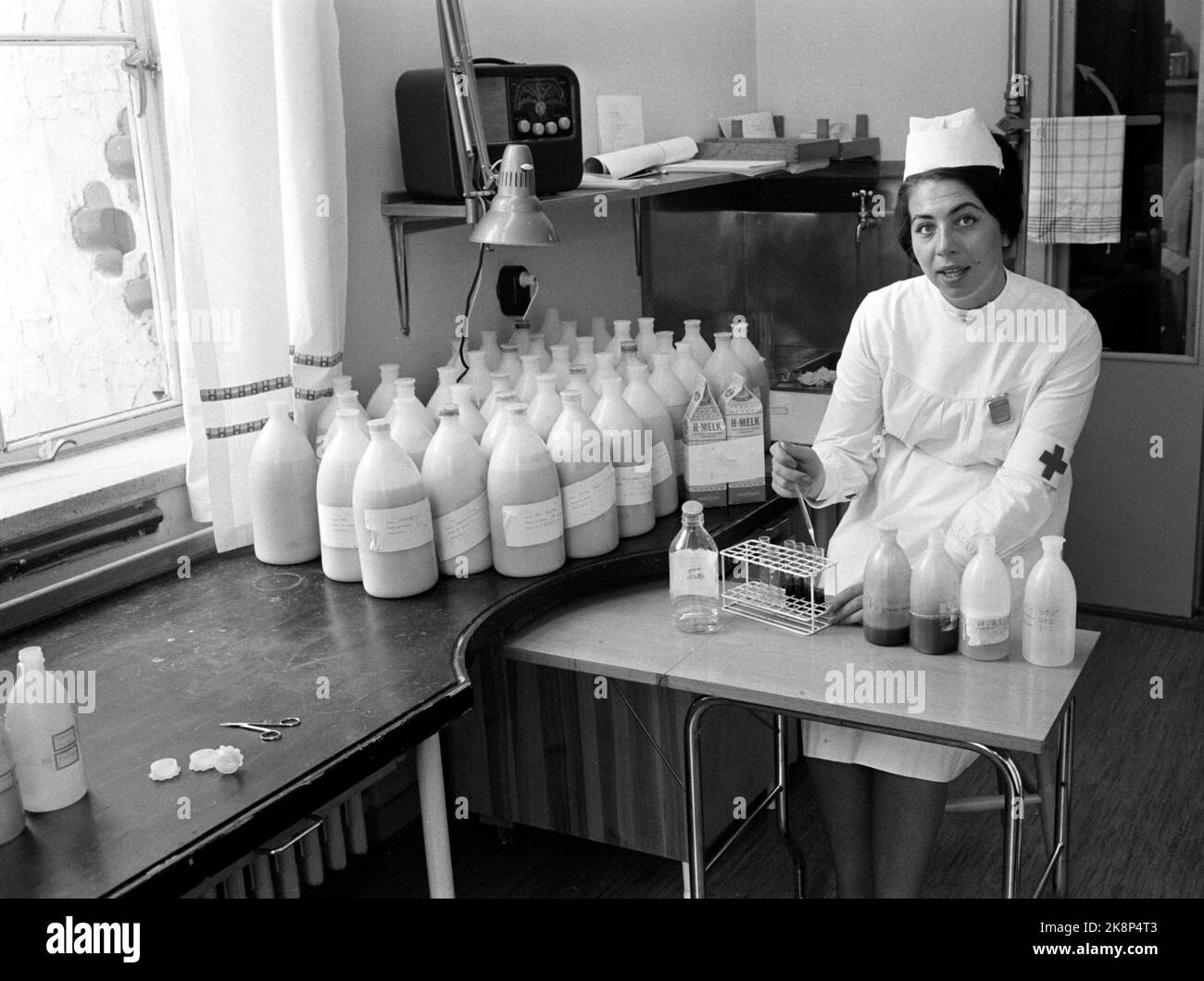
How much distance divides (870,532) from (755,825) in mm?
814

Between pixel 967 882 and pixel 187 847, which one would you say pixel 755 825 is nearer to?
pixel 967 882

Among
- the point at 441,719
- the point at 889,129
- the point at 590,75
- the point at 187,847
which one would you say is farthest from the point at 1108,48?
the point at 187,847

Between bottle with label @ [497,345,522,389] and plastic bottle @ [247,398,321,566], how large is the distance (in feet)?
1.75

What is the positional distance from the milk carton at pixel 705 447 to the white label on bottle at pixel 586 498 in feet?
0.85

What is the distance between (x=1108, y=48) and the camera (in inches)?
149

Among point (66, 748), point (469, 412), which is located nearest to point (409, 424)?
point (469, 412)

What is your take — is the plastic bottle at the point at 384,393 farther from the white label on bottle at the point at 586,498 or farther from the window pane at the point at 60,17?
the window pane at the point at 60,17

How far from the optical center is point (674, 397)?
111 inches

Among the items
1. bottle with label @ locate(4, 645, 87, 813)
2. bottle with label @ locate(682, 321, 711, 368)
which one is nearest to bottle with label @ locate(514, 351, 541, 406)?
bottle with label @ locate(682, 321, 711, 368)

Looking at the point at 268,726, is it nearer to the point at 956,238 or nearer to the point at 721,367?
the point at 721,367

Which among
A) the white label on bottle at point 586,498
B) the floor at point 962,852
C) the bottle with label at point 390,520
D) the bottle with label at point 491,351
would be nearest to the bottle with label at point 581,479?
the white label on bottle at point 586,498

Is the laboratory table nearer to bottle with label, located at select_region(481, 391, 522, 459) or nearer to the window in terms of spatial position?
bottle with label, located at select_region(481, 391, 522, 459)

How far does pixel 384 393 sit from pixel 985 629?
1.32 meters
